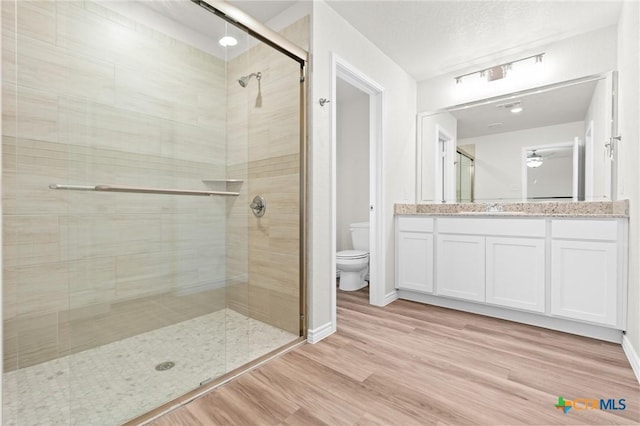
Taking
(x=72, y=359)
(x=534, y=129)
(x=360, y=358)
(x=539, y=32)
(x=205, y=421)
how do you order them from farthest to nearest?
(x=534, y=129)
(x=539, y=32)
(x=360, y=358)
(x=72, y=359)
(x=205, y=421)

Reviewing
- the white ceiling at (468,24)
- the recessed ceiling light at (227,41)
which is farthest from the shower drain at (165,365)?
the white ceiling at (468,24)

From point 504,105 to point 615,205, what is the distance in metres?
1.24

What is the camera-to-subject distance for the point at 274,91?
225 cm

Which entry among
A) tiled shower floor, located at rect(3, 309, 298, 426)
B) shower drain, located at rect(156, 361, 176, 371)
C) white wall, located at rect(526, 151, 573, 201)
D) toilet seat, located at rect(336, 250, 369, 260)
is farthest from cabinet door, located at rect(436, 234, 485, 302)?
shower drain, located at rect(156, 361, 176, 371)

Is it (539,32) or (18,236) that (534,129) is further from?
(18,236)

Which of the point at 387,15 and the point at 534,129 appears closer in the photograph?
the point at 387,15

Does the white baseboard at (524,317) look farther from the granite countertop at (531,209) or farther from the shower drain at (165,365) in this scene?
the shower drain at (165,365)

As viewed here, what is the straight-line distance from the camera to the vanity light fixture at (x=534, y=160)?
2.76 meters

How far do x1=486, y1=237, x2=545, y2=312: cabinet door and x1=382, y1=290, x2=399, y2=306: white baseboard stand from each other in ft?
2.77

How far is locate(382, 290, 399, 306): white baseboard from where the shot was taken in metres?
2.96

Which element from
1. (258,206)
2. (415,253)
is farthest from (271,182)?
(415,253)

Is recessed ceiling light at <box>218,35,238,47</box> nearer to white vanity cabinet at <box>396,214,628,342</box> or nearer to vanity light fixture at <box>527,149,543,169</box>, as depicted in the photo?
white vanity cabinet at <box>396,214,628,342</box>

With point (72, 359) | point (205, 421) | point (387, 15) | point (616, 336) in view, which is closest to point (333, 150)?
point (387, 15)

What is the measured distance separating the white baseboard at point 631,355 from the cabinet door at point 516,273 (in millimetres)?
468
